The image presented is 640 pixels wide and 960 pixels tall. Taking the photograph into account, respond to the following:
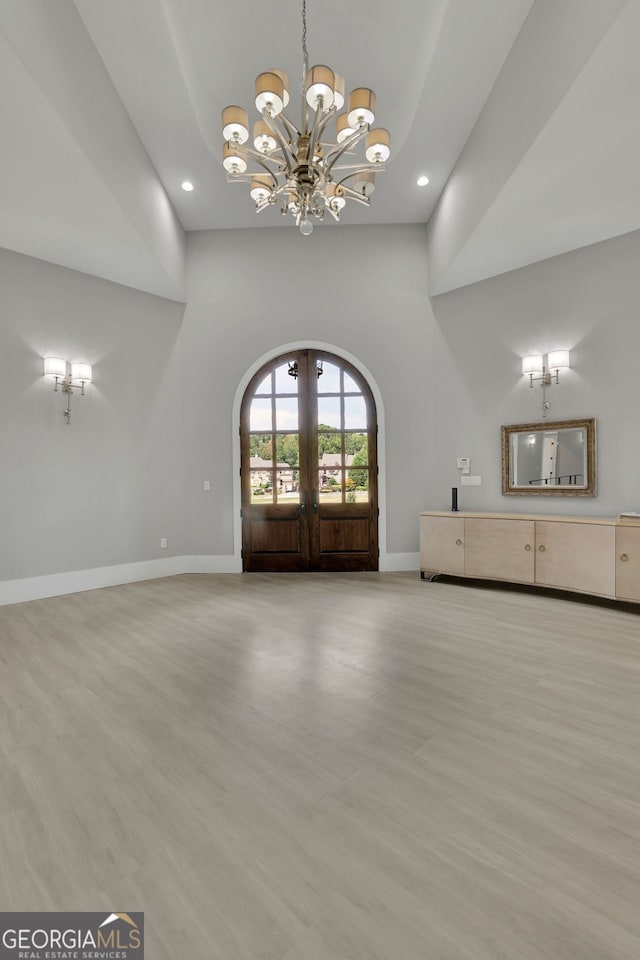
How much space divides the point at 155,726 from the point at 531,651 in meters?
2.52

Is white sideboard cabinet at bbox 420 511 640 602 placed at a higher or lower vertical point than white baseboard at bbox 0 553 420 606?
higher

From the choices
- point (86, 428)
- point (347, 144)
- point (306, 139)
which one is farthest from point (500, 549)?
point (86, 428)

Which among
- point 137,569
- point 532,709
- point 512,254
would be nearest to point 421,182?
point 512,254

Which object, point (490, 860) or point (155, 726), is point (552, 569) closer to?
point (490, 860)

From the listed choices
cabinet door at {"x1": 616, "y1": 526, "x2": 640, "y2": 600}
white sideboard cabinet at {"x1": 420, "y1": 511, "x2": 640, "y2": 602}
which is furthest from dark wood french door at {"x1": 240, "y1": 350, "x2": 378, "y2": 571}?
cabinet door at {"x1": 616, "y1": 526, "x2": 640, "y2": 600}

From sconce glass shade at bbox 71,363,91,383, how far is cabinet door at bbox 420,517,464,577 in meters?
4.34

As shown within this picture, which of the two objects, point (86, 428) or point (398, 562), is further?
point (398, 562)

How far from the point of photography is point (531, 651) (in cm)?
303

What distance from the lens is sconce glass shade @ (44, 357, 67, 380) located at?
182 inches

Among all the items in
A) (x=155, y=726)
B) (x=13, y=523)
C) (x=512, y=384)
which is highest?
(x=512, y=384)

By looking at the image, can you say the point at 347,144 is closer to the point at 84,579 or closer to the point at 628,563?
the point at 628,563

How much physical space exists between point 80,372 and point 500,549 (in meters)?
5.18

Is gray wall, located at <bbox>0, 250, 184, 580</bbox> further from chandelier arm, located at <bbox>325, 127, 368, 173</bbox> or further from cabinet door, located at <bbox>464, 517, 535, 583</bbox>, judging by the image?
cabinet door, located at <bbox>464, 517, 535, 583</bbox>

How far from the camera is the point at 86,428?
5.03 m
